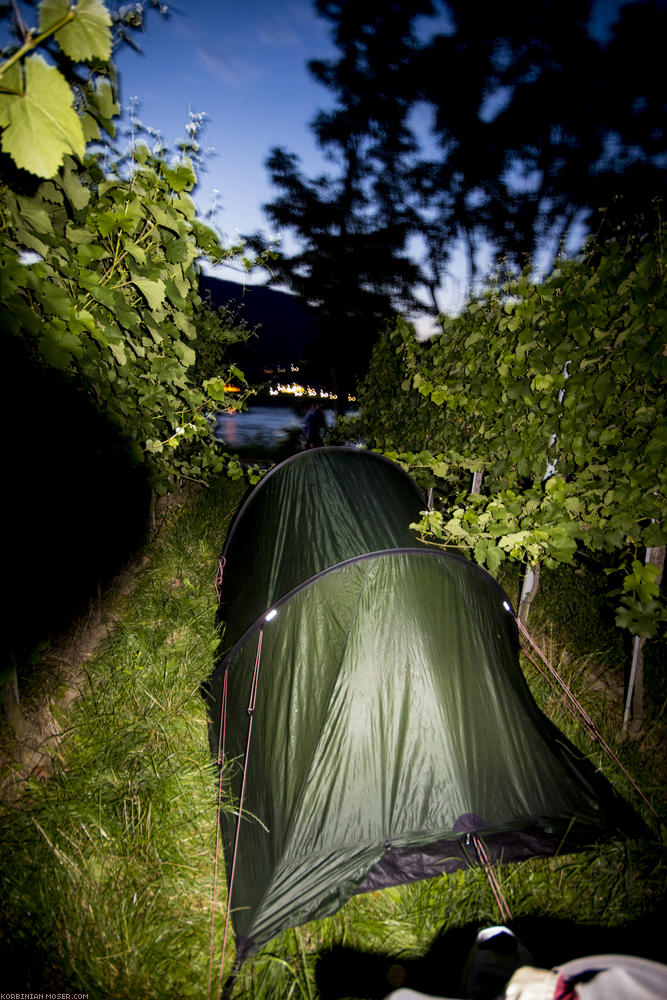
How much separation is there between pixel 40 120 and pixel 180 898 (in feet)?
9.39

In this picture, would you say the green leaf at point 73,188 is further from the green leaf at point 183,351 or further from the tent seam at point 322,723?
the tent seam at point 322,723

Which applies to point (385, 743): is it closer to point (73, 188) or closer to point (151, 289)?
point (151, 289)

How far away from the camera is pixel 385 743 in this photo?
204cm

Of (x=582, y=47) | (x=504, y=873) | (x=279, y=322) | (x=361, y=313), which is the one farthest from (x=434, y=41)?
(x=279, y=322)

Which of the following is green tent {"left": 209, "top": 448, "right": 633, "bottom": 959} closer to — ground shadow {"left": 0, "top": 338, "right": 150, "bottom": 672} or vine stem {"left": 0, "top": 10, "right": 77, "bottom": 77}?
ground shadow {"left": 0, "top": 338, "right": 150, "bottom": 672}

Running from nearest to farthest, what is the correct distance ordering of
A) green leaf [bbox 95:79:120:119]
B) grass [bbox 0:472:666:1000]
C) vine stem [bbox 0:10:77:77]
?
vine stem [bbox 0:10:77:77] → green leaf [bbox 95:79:120:119] → grass [bbox 0:472:666:1000]

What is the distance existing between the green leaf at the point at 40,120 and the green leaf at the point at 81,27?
0.10 metres

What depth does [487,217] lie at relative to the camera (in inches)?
511

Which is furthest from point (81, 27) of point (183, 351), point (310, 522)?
point (310, 522)

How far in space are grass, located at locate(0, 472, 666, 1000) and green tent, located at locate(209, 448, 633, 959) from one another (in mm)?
188

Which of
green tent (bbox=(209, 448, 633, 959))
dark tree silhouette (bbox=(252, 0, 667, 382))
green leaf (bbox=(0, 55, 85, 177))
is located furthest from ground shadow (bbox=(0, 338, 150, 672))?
dark tree silhouette (bbox=(252, 0, 667, 382))

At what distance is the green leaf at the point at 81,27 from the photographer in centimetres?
77

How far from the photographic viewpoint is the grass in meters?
1.68

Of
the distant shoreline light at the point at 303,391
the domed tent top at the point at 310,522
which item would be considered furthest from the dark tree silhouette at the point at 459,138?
the domed tent top at the point at 310,522
